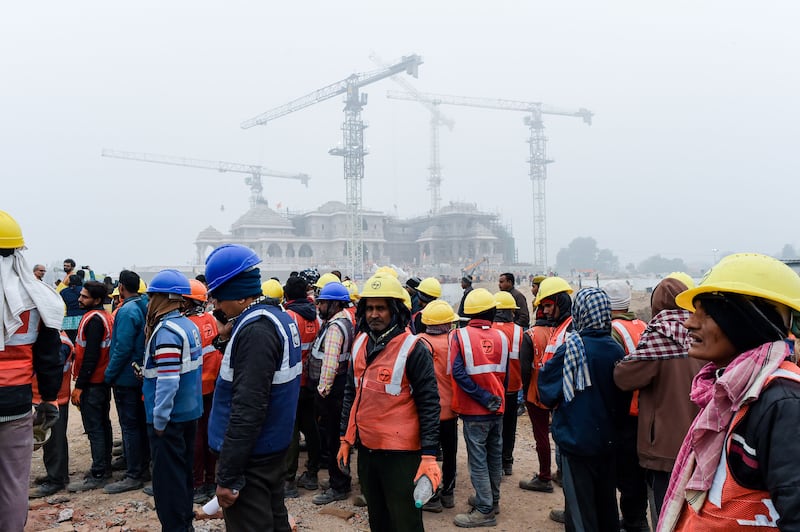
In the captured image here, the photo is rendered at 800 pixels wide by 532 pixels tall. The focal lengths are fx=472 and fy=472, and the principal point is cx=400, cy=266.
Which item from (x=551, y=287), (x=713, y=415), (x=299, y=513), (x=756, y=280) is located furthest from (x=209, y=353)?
(x=756, y=280)

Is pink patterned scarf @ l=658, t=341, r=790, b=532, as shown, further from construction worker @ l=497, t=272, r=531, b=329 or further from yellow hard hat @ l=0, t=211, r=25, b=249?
construction worker @ l=497, t=272, r=531, b=329

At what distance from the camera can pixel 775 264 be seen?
4.62 ft

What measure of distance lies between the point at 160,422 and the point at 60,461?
2.45 m

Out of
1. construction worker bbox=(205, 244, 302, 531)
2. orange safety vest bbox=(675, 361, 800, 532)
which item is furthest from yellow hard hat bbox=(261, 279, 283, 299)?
orange safety vest bbox=(675, 361, 800, 532)

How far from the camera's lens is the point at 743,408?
51.6 inches

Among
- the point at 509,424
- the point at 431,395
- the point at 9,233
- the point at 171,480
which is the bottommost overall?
the point at 509,424

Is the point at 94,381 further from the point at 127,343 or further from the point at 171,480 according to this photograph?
the point at 171,480

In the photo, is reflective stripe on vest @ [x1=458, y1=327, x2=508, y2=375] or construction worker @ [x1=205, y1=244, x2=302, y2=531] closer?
construction worker @ [x1=205, y1=244, x2=302, y2=531]

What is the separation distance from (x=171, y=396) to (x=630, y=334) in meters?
3.29

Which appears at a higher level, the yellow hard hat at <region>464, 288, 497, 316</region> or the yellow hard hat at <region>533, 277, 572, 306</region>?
the yellow hard hat at <region>533, 277, 572, 306</region>

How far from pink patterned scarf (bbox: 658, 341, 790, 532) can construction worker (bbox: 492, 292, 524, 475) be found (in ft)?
10.0

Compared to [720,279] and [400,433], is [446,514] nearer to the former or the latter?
[400,433]

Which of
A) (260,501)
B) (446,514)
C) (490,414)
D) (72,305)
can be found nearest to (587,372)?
(490,414)

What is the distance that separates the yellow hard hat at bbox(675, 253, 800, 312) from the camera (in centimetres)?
135
